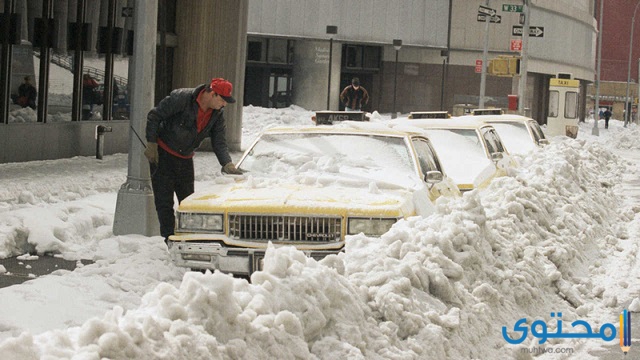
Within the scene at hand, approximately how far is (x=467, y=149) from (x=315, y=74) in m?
38.2

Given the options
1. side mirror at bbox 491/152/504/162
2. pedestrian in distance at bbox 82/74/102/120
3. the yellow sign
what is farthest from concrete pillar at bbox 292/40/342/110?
side mirror at bbox 491/152/504/162

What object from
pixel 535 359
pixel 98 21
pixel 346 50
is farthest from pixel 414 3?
pixel 535 359

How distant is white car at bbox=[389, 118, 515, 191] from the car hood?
4.54 metres

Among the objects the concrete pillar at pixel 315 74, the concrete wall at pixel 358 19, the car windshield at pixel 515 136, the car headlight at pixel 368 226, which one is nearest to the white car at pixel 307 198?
the car headlight at pixel 368 226

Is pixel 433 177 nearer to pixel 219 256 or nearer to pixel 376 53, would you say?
pixel 219 256

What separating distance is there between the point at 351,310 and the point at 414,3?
53.0 metres

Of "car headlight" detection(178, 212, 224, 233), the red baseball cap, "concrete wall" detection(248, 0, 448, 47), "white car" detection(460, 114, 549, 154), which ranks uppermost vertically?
"concrete wall" detection(248, 0, 448, 47)

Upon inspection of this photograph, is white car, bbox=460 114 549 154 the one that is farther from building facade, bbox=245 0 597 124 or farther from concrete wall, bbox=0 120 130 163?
building facade, bbox=245 0 597 124

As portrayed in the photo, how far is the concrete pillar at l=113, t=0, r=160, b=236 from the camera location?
12.7 meters

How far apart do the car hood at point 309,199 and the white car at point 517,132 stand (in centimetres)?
1182

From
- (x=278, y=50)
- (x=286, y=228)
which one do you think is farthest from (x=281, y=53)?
(x=286, y=228)

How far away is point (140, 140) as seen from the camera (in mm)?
12812

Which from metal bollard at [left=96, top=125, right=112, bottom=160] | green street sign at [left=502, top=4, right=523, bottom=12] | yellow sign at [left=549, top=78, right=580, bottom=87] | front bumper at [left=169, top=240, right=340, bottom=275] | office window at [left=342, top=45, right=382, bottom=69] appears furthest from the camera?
office window at [left=342, top=45, right=382, bottom=69]

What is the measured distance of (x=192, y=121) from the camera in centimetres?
1137
